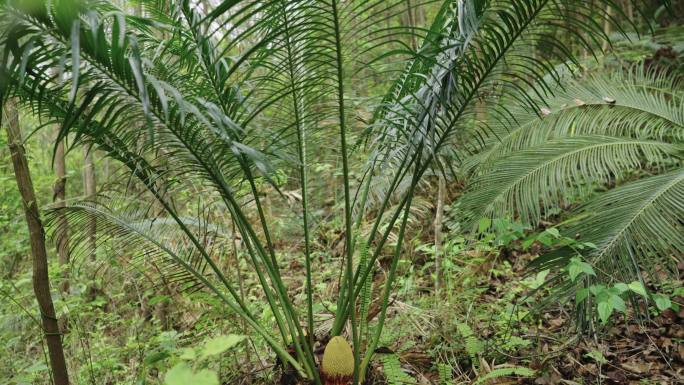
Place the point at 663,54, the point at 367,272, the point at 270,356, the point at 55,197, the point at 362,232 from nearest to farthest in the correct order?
the point at 367,272, the point at 270,356, the point at 362,232, the point at 55,197, the point at 663,54

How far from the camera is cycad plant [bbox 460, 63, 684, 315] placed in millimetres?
2363

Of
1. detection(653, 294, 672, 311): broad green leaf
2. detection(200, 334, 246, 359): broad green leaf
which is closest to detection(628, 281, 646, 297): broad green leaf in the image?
detection(653, 294, 672, 311): broad green leaf

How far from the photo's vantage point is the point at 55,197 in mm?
4090

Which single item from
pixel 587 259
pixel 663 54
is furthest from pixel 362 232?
pixel 663 54

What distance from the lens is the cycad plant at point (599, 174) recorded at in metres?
2.36

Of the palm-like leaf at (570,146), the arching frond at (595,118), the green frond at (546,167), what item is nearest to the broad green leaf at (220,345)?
the palm-like leaf at (570,146)

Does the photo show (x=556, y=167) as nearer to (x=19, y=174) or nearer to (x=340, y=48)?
(x=340, y=48)

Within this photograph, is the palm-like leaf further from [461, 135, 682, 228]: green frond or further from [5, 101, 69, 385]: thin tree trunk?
[5, 101, 69, 385]: thin tree trunk

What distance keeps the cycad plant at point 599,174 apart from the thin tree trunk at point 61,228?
2360mm

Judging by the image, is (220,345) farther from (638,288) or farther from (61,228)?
(61,228)

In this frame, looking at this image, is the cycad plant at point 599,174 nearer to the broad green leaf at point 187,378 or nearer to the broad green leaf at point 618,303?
the broad green leaf at point 618,303

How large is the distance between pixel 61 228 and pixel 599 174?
3.34 m

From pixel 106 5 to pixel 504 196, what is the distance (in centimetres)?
239

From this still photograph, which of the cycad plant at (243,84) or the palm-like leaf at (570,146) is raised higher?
the cycad plant at (243,84)
